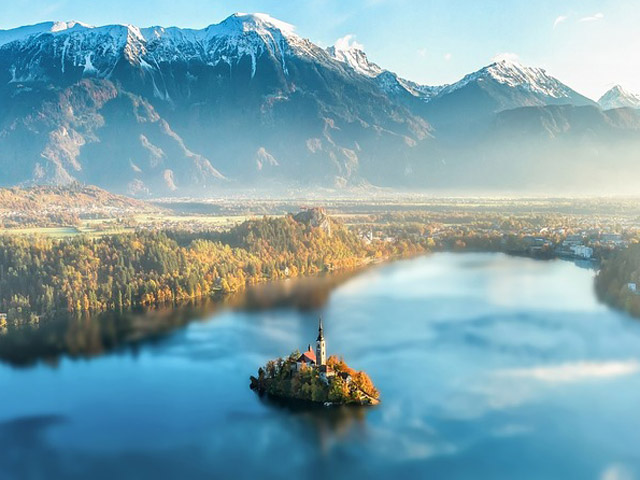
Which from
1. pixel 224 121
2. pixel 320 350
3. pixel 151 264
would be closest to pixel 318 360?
pixel 320 350

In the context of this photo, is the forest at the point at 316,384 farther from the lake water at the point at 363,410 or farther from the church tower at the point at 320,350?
the lake water at the point at 363,410

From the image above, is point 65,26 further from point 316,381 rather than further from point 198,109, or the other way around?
point 316,381

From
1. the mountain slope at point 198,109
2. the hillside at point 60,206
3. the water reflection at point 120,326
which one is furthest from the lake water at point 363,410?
the mountain slope at point 198,109

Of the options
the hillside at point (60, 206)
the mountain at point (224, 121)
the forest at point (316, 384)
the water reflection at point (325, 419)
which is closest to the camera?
the water reflection at point (325, 419)

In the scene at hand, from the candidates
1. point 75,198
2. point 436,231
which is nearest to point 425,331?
point 436,231

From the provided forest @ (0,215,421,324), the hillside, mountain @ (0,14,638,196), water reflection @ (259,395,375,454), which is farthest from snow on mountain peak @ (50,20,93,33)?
water reflection @ (259,395,375,454)

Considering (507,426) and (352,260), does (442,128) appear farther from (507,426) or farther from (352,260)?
(507,426)
